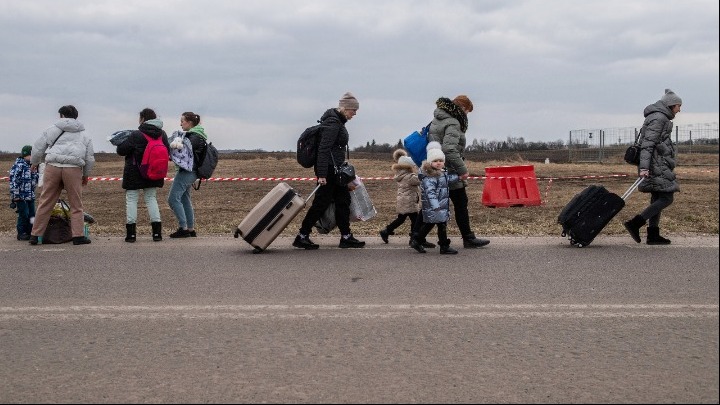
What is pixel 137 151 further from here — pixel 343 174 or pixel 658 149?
pixel 658 149

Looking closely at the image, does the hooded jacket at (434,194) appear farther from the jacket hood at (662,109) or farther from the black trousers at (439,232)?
the jacket hood at (662,109)

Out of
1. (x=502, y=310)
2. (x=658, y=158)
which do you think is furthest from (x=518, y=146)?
(x=502, y=310)

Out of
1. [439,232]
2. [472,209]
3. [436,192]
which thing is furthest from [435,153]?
[472,209]

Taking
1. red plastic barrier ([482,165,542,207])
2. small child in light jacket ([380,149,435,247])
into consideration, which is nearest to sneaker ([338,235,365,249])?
small child in light jacket ([380,149,435,247])

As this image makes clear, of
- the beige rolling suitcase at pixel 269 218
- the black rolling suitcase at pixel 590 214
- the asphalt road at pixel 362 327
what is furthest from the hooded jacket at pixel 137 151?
the black rolling suitcase at pixel 590 214

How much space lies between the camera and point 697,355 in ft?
16.1

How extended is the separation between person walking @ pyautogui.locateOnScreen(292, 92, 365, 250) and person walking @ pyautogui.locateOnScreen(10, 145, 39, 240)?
3.83 m

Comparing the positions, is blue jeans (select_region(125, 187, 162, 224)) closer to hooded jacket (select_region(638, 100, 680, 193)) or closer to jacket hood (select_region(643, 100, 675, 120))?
hooded jacket (select_region(638, 100, 680, 193))

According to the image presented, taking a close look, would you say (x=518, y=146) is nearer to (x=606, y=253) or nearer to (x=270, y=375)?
(x=606, y=253)

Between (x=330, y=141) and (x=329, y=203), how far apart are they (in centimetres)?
81

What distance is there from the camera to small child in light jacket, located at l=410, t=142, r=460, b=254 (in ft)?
30.4

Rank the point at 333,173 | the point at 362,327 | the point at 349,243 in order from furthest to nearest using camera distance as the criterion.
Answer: the point at 349,243
the point at 333,173
the point at 362,327

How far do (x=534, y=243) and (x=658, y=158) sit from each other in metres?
1.77

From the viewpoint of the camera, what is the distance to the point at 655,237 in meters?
10.1
